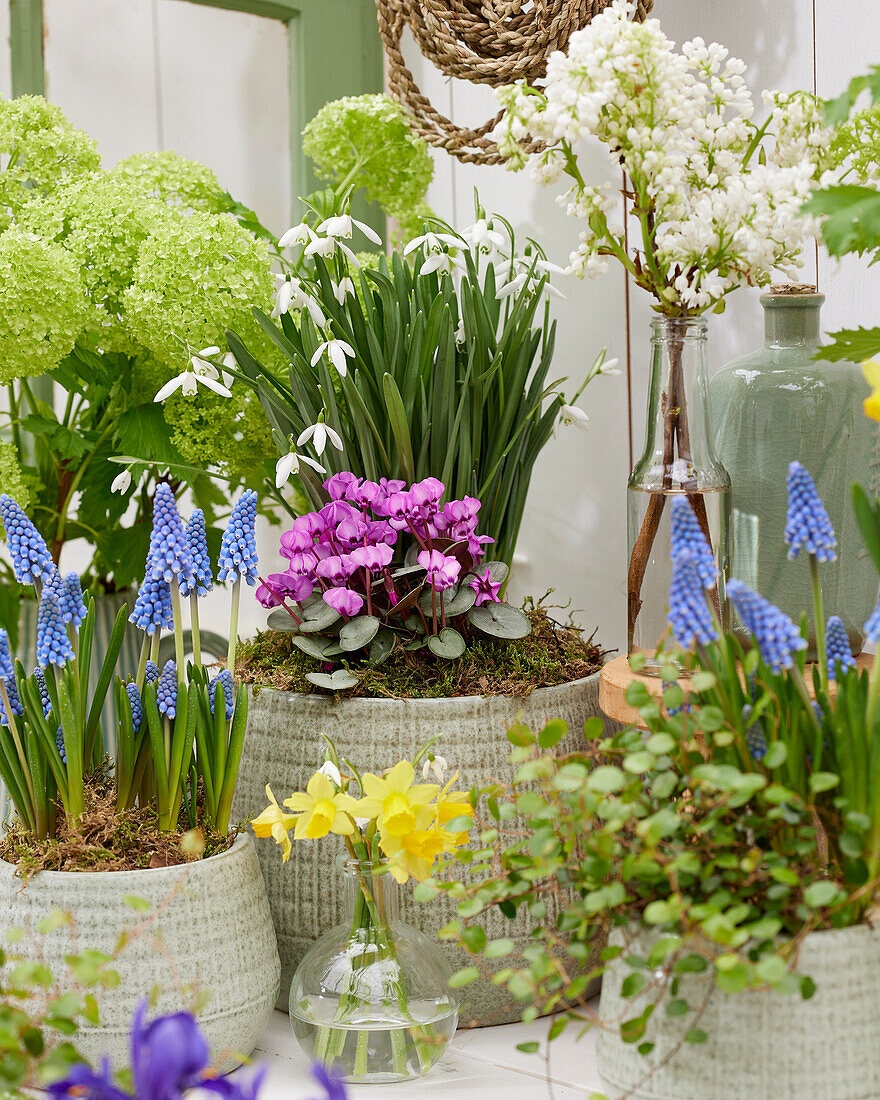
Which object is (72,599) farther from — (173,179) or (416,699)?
(173,179)

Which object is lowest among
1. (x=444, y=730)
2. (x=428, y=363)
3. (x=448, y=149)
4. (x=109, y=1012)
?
(x=109, y=1012)

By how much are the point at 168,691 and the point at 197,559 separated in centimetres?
9

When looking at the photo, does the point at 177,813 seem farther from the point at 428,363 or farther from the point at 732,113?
the point at 732,113

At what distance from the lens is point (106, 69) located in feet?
4.15

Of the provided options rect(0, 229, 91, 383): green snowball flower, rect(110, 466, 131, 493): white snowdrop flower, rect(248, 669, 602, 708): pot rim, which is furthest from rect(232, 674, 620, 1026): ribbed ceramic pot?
rect(0, 229, 91, 383): green snowball flower

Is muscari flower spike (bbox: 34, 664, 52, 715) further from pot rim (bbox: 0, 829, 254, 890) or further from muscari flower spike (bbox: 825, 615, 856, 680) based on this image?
muscari flower spike (bbox: 825, 615, 856, 680)

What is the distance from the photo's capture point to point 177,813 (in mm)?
729

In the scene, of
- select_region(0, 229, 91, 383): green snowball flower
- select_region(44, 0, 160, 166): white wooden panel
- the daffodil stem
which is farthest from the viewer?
select_region(44, 0, 160, 166): white wooden panel

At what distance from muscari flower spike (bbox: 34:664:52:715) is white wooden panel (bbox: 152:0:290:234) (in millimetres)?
784

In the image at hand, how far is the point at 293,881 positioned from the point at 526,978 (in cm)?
32

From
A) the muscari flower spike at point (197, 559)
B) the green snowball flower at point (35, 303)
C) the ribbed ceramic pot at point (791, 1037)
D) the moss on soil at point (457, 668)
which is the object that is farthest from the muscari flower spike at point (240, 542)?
the ribbed ceramic pot at point (791, 1037)

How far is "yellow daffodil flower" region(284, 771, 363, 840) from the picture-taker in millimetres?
678

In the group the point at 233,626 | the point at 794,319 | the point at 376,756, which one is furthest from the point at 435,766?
the point at 794,319

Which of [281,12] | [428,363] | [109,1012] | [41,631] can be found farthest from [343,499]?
[281,12]
